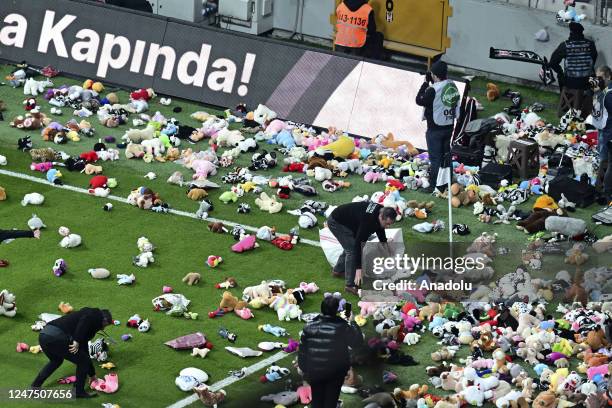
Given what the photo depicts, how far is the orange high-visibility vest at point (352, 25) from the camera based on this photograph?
2927cm

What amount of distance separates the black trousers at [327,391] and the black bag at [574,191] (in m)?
8.55

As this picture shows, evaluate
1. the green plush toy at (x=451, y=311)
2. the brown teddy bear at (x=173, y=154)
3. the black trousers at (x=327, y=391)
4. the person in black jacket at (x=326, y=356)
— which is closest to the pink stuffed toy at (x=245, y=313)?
the green plush toy at (x=451, y=311)

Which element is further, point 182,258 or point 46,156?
point 46,156

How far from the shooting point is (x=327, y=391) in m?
16.9

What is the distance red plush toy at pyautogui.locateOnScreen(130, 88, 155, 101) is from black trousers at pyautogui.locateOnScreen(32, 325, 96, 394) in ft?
35.8

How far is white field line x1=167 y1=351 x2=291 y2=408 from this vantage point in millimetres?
17906

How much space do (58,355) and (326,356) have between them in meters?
3.35

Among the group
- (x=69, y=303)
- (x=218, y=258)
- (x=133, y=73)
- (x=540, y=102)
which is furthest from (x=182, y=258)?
(x=540, y=102)

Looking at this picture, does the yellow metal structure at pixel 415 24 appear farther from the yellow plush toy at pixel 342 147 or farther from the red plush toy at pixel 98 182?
the red plush toy at pixel 98 182

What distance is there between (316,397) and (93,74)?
13709mm

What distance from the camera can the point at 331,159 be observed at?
2559 centimetres

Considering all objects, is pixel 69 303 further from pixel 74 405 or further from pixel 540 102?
pixel 540 102

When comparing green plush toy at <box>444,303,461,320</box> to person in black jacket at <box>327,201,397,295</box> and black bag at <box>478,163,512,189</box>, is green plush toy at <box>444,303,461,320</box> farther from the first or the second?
black bag at <box>478,163,512,189</box>

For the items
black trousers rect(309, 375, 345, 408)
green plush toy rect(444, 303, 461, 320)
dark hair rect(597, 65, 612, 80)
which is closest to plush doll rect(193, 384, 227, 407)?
black trousers rect(309, 375, 345, 408)
